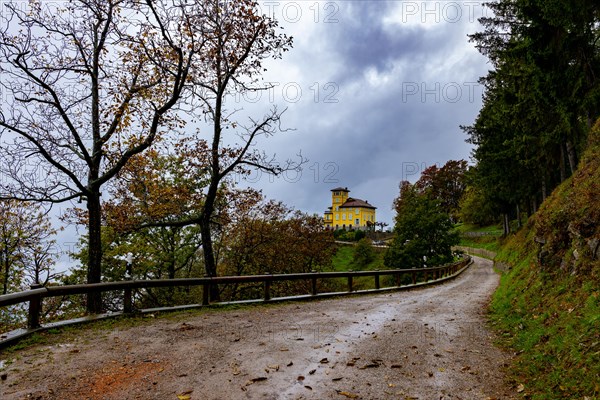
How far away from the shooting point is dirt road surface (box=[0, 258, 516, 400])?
4.40m

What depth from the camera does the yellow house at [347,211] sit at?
109900mm

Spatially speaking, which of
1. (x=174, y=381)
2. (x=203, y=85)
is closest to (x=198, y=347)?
(x=174, y=381)

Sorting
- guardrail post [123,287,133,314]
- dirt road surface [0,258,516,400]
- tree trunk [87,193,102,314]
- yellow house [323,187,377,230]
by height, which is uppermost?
yellow house [323,187,377,230]

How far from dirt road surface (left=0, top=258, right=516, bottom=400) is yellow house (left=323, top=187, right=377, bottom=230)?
100349mm

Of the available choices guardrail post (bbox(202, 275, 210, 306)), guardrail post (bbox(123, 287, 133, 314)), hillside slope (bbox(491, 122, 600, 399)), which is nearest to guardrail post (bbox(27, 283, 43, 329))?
guardrail post (bbox(123, 287, 133, 314))

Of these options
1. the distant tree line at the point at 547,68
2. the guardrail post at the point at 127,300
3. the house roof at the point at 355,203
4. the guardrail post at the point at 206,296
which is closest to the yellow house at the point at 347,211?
the house roof at the point at 355,203

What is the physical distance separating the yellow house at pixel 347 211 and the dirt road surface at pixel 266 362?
10035 centimetres

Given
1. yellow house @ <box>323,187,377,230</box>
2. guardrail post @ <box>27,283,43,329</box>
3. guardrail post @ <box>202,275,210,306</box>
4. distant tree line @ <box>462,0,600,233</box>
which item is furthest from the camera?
yellow house @ <box>323,187,377,230</box>

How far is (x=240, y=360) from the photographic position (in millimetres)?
5402

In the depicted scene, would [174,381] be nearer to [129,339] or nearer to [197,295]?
[129,339]

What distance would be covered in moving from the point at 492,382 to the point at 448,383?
649 millimetres

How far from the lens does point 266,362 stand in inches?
210

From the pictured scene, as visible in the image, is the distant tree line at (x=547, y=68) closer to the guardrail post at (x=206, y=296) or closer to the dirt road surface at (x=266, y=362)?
the dirt road surface at (x=266, y=362)

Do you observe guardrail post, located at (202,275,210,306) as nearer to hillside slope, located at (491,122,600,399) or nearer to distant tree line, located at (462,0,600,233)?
hillside slope, located at (491,122,600,399)
